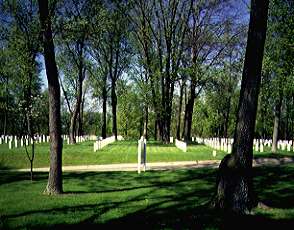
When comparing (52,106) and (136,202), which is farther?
(52,106)

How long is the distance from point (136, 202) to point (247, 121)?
12.9 ft

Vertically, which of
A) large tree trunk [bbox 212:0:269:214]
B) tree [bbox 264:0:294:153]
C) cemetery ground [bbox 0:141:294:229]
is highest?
tree [bbox 264:0:294:153]

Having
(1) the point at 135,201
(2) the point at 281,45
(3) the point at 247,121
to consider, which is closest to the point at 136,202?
(1) the point at 135,201

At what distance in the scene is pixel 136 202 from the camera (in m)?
11.2

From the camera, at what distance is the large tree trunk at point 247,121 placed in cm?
912

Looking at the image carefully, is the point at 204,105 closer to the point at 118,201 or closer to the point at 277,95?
the point at 277,95

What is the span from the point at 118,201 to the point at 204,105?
68.2m

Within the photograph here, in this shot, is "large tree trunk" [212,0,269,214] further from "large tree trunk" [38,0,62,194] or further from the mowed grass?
"large tree trunk" [38,0,62,194]

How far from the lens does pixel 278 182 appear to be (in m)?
14.5

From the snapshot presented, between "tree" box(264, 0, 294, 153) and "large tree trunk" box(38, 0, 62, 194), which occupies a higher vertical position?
"tree" box(264, 0, 294, 153)

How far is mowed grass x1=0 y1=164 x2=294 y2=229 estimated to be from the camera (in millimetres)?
8102

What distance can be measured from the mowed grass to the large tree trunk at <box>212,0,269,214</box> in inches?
26.3

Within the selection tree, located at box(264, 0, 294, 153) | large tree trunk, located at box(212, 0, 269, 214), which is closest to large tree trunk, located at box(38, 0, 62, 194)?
large tree trunk, located at box(212, 0, 269, 214)

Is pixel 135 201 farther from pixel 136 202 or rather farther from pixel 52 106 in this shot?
pixel 52 106
